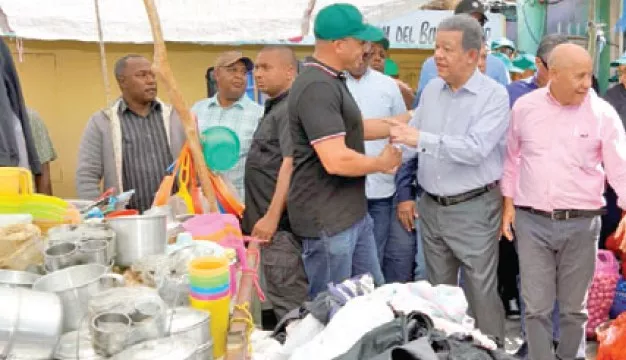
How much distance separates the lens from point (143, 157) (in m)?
3.84

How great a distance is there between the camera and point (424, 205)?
146 inches

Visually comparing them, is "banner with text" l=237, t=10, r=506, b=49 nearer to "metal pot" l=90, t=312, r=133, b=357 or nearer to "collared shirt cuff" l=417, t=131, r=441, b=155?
"collared shirt cuff" l=417, t=131, r=441, b=155

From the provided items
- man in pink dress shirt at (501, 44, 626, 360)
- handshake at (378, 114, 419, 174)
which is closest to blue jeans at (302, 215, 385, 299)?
handshake at (378, 114, 419, 174)

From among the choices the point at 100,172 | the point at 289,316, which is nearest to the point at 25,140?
the point at 100,172

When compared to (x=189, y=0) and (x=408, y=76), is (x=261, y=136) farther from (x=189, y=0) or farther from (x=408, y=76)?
(x=408, y=76)

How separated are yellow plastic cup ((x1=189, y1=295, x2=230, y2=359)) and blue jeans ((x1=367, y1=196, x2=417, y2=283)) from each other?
8.56 feet

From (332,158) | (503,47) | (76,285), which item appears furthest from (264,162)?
(503,47)

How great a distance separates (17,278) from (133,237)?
372 mm

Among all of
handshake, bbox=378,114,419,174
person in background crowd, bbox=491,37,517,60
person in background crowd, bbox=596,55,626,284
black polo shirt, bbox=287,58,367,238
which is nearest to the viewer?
black polo shirt, bbox=287,58,367,238

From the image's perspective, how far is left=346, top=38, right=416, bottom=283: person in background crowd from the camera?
13.7ft

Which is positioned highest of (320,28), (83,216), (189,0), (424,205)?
(189,0)

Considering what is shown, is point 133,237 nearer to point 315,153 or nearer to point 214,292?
point 214,292

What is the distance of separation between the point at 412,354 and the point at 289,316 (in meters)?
0.64

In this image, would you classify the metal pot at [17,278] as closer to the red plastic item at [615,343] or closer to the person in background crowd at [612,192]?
the red plastic item at [615,343]
